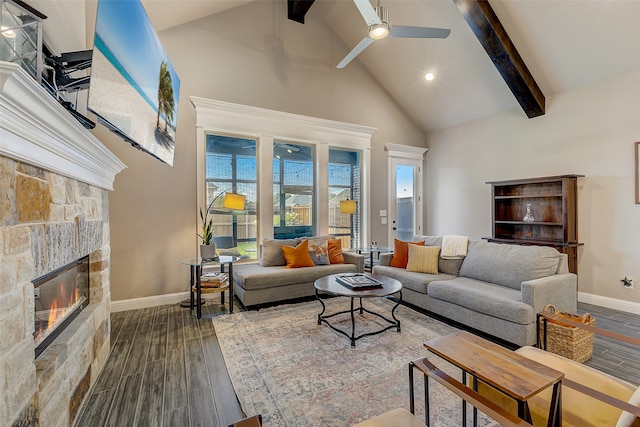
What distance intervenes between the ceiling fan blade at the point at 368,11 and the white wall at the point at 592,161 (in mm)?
3220

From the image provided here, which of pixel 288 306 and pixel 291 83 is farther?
pixel 291 83

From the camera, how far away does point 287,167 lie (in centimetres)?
487

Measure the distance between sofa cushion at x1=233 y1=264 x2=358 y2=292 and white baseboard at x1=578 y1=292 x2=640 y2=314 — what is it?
3.21 m

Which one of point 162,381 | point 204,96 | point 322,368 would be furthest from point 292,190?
point 162,381

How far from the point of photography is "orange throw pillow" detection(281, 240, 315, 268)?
3977 millimetres

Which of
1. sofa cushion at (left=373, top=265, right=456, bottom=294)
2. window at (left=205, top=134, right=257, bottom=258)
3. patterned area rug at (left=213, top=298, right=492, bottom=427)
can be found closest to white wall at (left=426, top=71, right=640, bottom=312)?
sofa cushion at (left=373, top=265, right=456, bottom=294)

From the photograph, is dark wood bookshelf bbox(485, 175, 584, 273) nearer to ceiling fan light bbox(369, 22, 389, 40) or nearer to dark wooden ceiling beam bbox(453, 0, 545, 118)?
dark wooden ceiling beam bbox(453, 0, 545, 118)

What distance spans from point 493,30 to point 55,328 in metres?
5.09

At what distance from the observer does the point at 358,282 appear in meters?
2.96

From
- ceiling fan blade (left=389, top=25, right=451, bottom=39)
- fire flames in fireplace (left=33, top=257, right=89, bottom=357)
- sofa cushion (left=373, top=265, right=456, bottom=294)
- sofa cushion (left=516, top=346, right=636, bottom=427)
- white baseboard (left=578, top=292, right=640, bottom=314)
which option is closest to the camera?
sofa cushion (left=516, top=346, right=636, bottom=427)

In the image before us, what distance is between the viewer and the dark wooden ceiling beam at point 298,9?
4.47 m

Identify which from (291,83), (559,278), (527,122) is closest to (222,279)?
(291,83)

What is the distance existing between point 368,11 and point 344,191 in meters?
3.17

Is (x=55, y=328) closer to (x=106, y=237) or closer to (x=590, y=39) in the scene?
(x=106, y=237)
